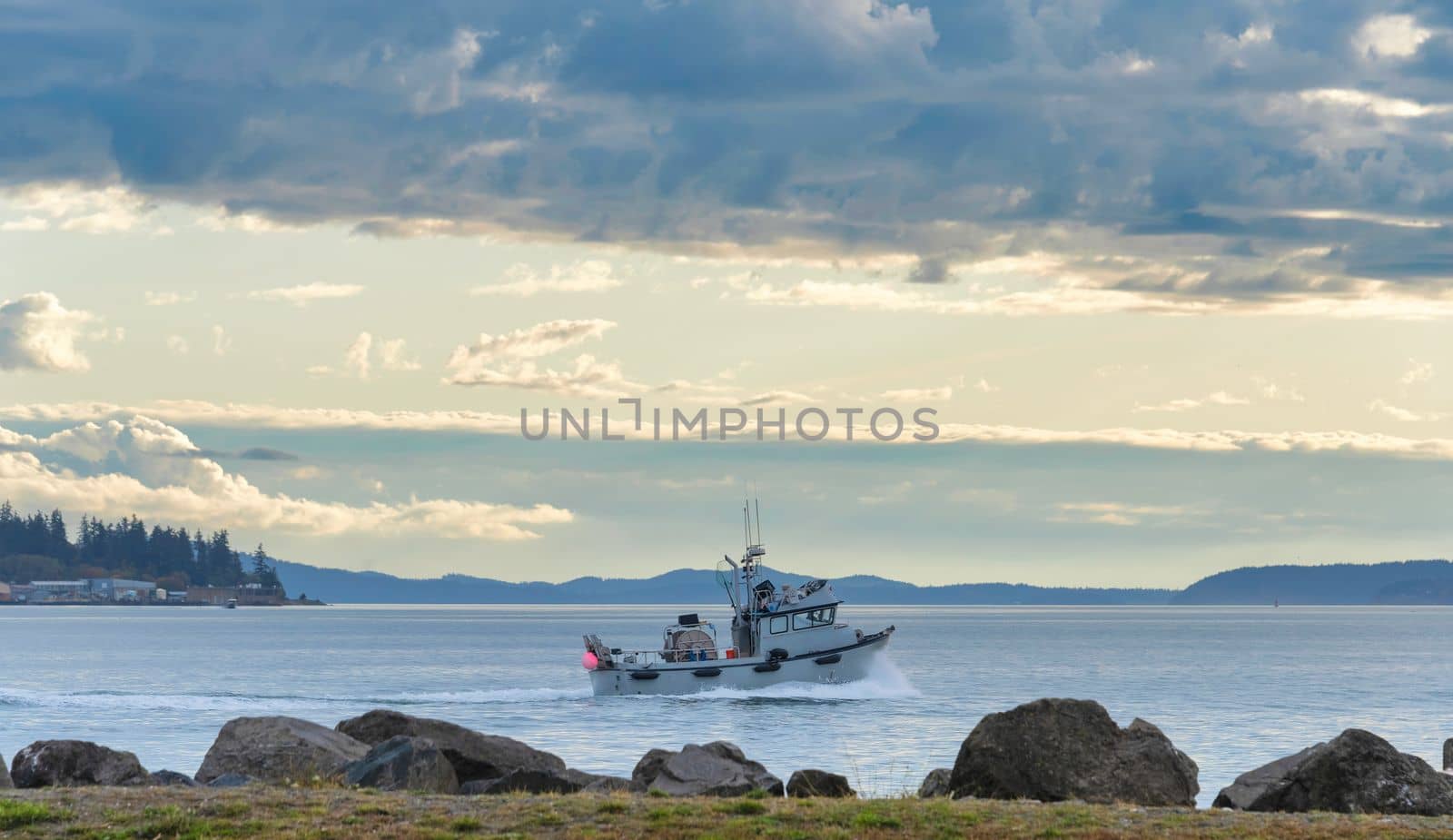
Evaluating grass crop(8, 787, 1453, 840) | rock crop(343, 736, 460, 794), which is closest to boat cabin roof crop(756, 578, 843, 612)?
rock crop(343, 736, 460, 794)

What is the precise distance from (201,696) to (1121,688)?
5144 centimetres

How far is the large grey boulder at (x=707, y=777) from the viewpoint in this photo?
27.8 metres

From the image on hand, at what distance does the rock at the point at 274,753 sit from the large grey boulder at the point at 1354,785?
1628 centimetres

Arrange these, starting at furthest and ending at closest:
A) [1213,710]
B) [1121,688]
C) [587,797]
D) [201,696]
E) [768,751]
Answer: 1. [1121,688]
2. [201,696]
3. [1213,710]
4. [768,751]
5. [587,797]

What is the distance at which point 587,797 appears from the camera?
24141 mm

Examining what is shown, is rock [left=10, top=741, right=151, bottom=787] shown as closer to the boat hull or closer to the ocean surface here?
the ocean surface

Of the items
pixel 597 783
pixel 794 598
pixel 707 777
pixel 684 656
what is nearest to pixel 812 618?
pixel 794 598

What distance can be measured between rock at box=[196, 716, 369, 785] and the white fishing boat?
47.8 meters

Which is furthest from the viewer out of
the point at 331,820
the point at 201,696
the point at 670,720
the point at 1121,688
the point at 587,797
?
the point at 1121,688

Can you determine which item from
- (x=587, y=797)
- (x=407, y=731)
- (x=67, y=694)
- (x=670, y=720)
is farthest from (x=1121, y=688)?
(x=587, y=797)

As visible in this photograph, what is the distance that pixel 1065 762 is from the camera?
29.1m

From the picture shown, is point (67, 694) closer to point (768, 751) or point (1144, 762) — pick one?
point (768, 751)

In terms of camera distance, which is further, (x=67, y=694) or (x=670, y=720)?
(x=67, y=694)

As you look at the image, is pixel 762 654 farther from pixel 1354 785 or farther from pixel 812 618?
pixel 1354 785
